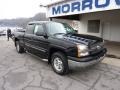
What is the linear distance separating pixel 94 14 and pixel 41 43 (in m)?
10.4

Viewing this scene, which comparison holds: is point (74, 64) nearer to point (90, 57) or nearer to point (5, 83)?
point (90, 57)

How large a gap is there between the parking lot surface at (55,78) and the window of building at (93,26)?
9.15m

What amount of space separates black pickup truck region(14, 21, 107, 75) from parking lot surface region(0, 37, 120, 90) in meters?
0.35

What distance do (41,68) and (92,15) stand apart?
35.0 ft

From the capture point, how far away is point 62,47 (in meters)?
4.54

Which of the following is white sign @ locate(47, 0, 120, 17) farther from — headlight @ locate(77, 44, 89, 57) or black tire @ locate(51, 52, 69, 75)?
black tire @ locate(51, 52, 69, 75)

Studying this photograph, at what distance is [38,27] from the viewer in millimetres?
5902

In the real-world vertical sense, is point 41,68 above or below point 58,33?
below

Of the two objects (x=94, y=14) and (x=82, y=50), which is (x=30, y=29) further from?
(x=94, y=14)

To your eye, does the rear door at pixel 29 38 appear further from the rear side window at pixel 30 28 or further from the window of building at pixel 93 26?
the window of building at pixel 93 26

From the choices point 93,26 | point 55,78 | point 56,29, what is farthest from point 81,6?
point 93,26

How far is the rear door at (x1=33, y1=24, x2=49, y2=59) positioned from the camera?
5.30 m

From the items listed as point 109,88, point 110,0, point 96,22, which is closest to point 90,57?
point 109,88

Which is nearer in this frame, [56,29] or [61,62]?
[61,62]
